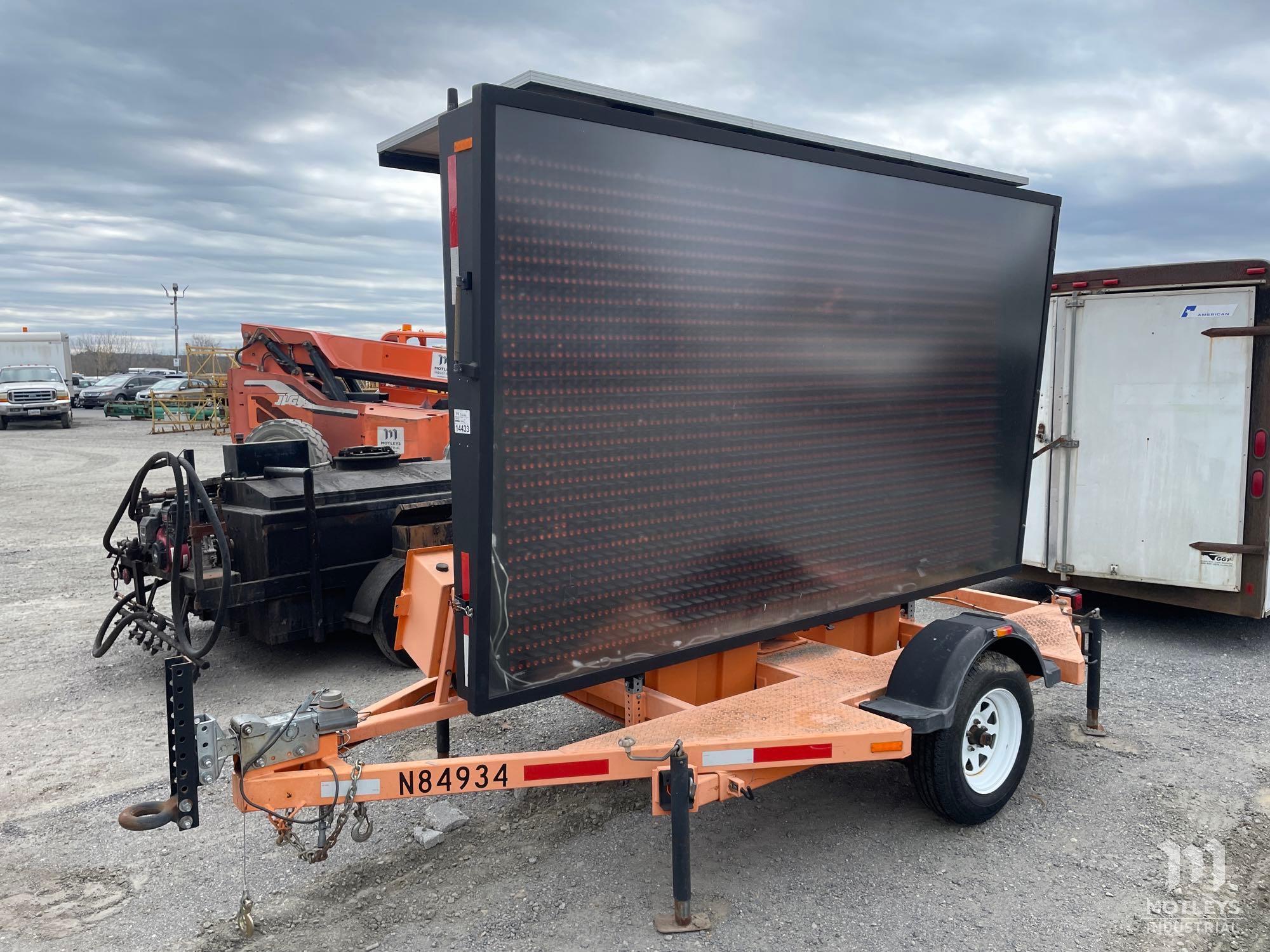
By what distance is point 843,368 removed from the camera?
426 centimetres

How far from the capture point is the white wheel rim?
4.39m

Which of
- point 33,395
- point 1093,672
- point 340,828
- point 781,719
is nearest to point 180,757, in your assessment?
point 340,828

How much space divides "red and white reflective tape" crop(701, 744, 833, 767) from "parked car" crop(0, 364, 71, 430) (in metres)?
31.6

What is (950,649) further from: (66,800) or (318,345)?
(318,345)

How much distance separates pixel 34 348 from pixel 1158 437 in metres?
36.0

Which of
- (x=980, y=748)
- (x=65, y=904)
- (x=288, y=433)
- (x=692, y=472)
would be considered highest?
(x=692, y=472)

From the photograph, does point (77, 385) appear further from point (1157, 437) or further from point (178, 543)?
point (1157, 437)

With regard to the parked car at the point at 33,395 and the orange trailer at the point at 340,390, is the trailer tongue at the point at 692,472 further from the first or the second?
the parked car at the point at 33,395

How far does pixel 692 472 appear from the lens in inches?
149

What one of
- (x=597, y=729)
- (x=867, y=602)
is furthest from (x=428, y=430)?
(x=867, y=602)

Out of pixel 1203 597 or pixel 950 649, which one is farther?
pixel 1203 597

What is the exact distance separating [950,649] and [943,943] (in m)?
1.23

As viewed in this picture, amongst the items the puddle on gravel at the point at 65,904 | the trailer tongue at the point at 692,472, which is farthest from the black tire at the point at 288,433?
the puddle on gravel at the point at 65,904
